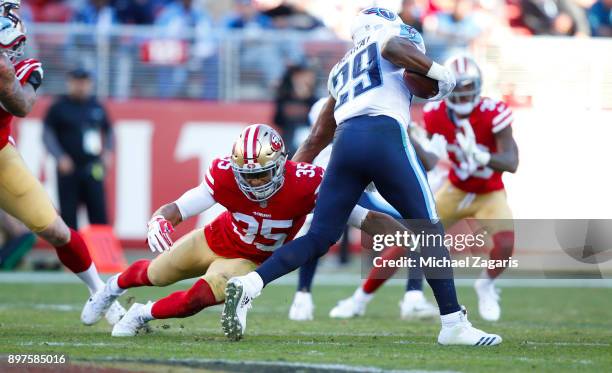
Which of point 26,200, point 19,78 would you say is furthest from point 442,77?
point 26,200

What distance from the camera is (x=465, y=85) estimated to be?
8.52m

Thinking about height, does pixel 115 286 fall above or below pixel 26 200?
below

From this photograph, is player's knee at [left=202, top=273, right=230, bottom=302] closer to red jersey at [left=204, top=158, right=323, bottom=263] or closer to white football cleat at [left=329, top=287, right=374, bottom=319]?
red jersey at [left=204, top=158, right=323, bottom=263]

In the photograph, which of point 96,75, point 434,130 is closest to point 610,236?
point 434,130

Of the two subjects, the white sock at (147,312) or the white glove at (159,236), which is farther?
the white sock at (147,312)

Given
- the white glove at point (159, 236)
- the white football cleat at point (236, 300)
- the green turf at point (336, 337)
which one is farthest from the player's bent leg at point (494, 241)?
the white glove at point (159, 236)

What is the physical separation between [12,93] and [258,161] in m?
1.41

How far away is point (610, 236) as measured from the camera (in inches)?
389

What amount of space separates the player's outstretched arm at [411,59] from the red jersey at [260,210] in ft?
2.70

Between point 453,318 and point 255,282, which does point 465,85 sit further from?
point 255,282

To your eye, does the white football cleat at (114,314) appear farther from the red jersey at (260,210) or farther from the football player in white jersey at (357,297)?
the football player in white jersey at (357,297)

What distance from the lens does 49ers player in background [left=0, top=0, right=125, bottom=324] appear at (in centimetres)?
640

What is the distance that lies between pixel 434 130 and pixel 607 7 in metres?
6.98

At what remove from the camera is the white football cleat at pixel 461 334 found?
600 cm
